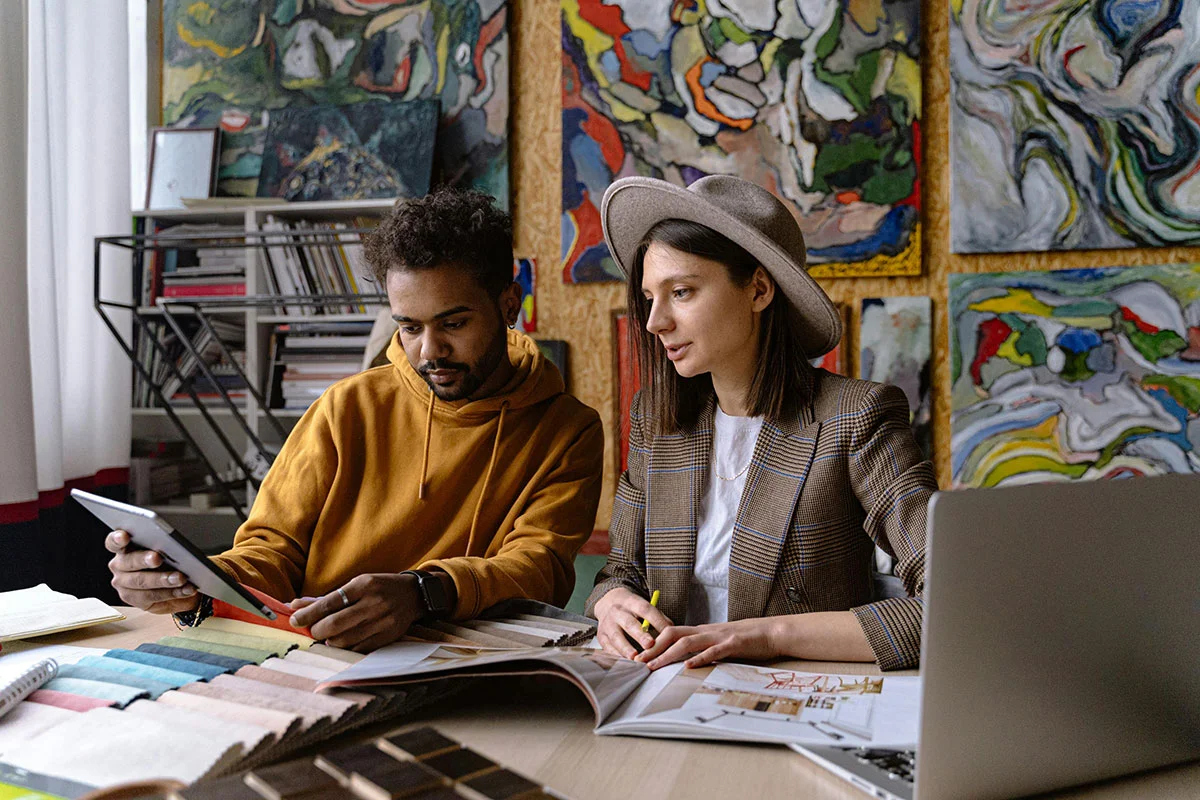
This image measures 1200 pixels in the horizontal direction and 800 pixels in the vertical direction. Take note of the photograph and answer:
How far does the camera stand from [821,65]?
9.32 ft

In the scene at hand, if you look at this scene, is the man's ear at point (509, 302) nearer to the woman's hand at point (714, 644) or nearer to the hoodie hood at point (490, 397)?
the hoodie hood at point (490, 397)

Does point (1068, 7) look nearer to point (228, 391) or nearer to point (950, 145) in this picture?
point (950, 145)

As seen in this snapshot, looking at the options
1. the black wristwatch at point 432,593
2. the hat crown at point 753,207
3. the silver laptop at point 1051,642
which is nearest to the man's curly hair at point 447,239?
the hat crown at point 753,207

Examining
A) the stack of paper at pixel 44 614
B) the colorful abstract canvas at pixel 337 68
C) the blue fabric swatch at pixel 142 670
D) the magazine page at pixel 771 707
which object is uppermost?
the colorful abstract canvas at pixel 337 68

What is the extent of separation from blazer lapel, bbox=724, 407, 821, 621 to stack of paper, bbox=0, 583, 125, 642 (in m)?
0.81

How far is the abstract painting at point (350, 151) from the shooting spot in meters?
3.09

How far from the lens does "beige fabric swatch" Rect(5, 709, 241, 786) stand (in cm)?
68

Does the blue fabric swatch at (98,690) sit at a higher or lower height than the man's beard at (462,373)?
lower

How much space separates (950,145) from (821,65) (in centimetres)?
45

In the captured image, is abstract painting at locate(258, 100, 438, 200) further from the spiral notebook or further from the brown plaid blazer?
the spiral notebook

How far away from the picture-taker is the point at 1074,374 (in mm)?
2684

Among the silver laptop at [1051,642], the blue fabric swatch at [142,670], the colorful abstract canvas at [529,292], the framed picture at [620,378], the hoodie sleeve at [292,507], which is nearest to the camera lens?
the silver laptop at [1051,642]

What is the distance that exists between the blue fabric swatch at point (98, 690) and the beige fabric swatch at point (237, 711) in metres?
0.02

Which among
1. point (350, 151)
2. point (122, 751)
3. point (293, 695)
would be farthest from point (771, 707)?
point (350, 151)
